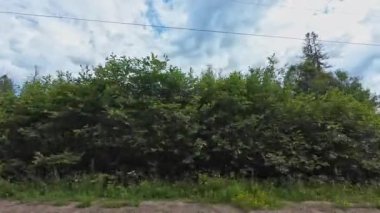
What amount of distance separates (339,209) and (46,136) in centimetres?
783

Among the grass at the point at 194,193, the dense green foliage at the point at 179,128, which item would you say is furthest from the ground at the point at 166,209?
the dense green foliage at the point at 179,128

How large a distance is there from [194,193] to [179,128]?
1971 millimetres

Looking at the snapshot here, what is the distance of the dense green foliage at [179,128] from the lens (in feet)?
43.0

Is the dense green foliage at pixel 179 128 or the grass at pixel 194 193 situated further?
the dense green foliage at pixel 179 128

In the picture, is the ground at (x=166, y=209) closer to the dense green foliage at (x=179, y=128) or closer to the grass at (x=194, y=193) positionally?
the grass at (x=194, y=193)

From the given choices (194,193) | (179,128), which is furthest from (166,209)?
(179,128)

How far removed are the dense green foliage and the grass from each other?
84cm

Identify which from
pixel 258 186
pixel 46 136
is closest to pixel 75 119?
pixel 46 136

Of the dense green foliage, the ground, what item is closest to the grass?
the ground

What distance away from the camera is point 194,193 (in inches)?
464

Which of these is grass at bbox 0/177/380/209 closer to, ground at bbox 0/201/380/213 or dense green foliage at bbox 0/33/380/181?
ground at bbox 0/201/380/213

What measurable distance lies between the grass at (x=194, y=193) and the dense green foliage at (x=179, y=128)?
32.9 inches

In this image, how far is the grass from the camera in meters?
11.0

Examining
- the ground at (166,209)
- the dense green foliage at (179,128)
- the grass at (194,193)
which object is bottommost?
the ground at (166,209)
